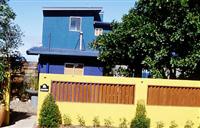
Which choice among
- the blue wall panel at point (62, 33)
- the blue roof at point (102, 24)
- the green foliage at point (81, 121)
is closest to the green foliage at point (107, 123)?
the green foliage at point (81, 121)

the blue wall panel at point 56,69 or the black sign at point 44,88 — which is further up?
the blue wall panel at point 56,69

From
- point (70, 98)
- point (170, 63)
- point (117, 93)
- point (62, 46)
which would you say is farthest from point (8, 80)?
point (62, 46)

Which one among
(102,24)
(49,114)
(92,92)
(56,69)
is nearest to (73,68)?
(56,69)

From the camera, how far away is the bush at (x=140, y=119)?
607 inches

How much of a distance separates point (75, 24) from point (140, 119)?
17263 mm

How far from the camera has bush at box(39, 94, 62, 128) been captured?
15.1m

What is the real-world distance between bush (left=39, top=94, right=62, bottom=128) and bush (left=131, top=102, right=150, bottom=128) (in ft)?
8.43

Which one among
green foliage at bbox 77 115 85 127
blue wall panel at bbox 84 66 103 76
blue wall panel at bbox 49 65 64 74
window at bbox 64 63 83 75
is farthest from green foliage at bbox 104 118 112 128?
blue wall panel at bbox 49 65 64 74

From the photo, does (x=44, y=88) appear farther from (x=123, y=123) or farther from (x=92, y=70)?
(x=92, y=70)

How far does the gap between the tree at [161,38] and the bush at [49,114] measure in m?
5.04

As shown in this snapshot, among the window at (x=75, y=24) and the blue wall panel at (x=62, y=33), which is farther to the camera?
the window at (x=75, y=24)

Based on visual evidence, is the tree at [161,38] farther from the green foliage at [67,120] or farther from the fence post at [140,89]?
the green foliage at [67,120]

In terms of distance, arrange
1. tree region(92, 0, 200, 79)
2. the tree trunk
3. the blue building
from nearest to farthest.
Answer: tree region(92, 0, 200, 79), the tree trunk, the blue building

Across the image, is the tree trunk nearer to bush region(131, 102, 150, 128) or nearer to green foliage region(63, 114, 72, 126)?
bush region(131, 102, 150, 128)
